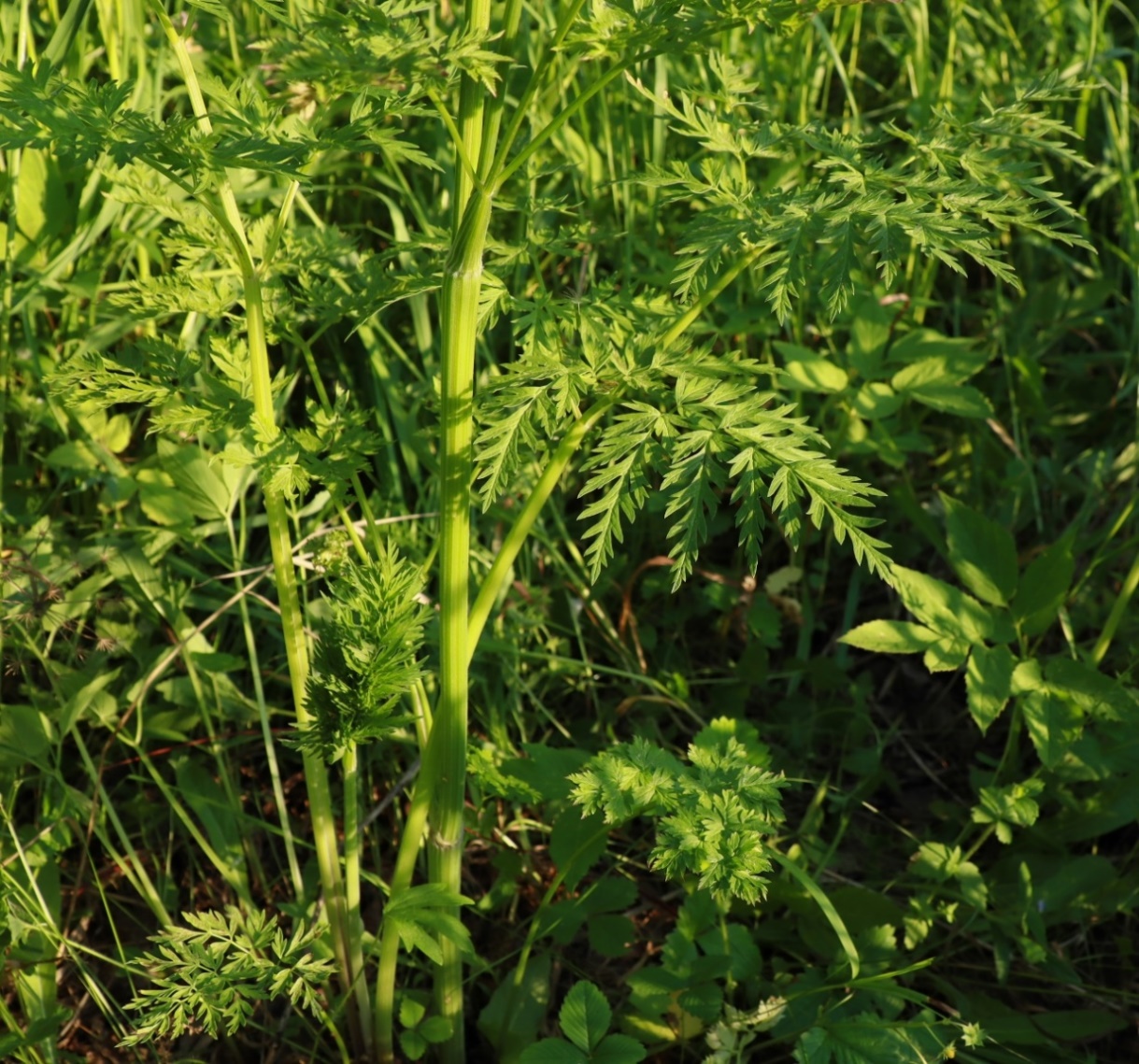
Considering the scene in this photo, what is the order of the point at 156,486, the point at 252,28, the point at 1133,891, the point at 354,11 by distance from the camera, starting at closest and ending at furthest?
the point at 354,11
the point at 1133,891
the point at 156,486
the point at 252,28

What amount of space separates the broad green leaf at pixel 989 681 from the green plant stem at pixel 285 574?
Answer: 1048 mm

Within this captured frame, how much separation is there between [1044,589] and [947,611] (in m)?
0.17

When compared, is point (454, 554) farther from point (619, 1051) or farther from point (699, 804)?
point (619, 1051)

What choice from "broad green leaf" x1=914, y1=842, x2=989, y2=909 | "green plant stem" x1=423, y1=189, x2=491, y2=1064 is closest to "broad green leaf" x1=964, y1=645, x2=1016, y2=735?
"broad green leaf" x1=914, y1=842, x2=989, y2=909

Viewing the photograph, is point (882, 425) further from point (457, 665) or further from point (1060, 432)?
point (457, 665)

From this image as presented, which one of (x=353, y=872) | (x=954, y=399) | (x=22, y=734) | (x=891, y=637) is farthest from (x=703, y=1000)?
(x=954, y=399)

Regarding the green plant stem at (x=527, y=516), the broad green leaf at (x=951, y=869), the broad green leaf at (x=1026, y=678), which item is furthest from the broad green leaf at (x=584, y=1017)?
the broad green leaf at (x=1026, y=678)

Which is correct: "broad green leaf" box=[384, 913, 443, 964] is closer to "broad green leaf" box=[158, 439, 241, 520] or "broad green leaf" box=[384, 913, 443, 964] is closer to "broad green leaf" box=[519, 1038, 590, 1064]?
"broad green leaf" box=[519, 1038, 590, 1064]

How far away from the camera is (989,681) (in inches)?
78.5

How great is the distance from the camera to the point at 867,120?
3.04 meters

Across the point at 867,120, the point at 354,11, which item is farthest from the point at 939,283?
the point at 354,11

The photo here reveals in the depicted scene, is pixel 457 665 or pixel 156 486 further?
pixel 156 486

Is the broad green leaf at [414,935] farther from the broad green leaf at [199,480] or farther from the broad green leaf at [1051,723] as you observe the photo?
the broad green leaf at [1051,723]

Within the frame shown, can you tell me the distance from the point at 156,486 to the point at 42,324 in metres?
0.55
